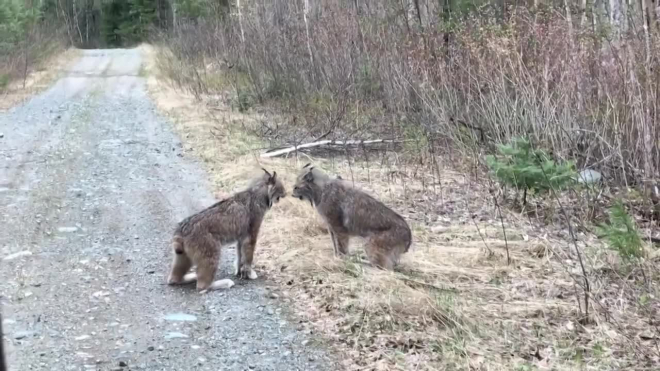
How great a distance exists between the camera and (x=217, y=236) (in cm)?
626

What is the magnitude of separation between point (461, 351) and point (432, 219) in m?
3.95

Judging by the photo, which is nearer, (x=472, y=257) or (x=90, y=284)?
(x=90, y=284)

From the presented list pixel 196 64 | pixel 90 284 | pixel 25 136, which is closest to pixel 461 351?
pixel 90 284

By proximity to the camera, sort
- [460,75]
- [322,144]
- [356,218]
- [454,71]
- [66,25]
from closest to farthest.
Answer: [356,218] → [460,75] → [454,71] → [322,144] → [66,25]

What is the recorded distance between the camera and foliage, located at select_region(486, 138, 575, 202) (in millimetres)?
7992

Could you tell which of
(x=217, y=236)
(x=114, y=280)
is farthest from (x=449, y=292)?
(x=114, y=280)

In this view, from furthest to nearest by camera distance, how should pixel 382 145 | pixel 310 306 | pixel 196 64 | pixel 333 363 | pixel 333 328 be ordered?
pixel 196 64
pixel 382 145
pixel 310 306
pixel 333 328
pixel 333 363

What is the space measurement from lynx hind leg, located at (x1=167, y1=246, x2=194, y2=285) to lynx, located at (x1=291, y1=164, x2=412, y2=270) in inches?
57.9

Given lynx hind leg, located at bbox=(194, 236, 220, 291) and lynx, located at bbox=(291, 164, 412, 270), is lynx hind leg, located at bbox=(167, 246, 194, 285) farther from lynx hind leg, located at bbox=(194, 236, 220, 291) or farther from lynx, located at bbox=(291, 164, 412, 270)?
lynx, located at bbox=(291, 164, 412, 270)

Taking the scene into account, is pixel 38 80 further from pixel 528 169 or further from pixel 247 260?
pixel 247 260

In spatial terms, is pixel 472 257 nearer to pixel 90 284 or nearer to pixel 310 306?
pixel 310 306

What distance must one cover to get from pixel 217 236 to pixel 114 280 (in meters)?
1.13

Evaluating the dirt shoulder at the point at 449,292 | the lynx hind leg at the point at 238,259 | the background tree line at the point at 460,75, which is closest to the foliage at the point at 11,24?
the background tree line at the point at 460,75

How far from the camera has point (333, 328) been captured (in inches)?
215
